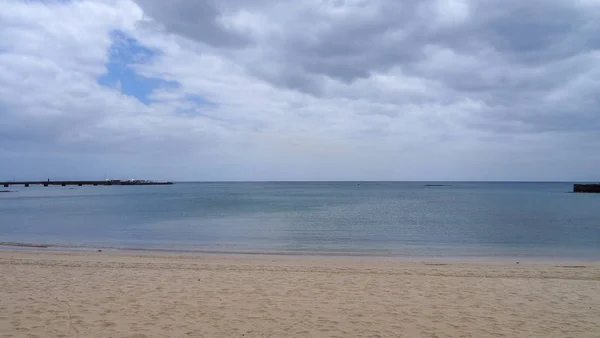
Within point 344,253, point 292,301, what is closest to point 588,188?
point 344,253

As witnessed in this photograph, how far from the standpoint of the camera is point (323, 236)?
84.3ft

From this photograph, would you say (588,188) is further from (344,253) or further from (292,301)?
(292,301)

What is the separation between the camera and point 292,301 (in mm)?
8867

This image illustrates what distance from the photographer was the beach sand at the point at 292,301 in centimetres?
707

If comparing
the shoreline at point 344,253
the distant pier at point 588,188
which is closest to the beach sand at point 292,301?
the shoreline at point 344,253

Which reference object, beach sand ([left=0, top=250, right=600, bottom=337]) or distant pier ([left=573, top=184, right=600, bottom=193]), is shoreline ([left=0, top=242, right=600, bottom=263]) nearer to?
beach sand ([left=0, top=250, right=600, bottom=337])

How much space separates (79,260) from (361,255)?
11262mm

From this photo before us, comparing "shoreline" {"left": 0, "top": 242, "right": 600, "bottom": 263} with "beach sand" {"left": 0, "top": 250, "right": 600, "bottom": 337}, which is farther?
"shoreline" {"left": 0, "top": 242, "right": 600, "bottom": 263}

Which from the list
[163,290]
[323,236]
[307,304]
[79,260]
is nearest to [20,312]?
[163,290]

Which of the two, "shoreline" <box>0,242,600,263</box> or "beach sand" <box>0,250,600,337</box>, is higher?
"beach sand" <box>0,250,600,337</box>

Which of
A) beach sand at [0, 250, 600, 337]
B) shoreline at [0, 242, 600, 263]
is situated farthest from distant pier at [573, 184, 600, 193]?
beach sand at [0, 250, 600, 337]

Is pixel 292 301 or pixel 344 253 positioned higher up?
pixel 292 301

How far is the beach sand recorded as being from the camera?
7.07 metres

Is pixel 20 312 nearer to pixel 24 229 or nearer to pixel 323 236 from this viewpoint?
pixel 323 236
